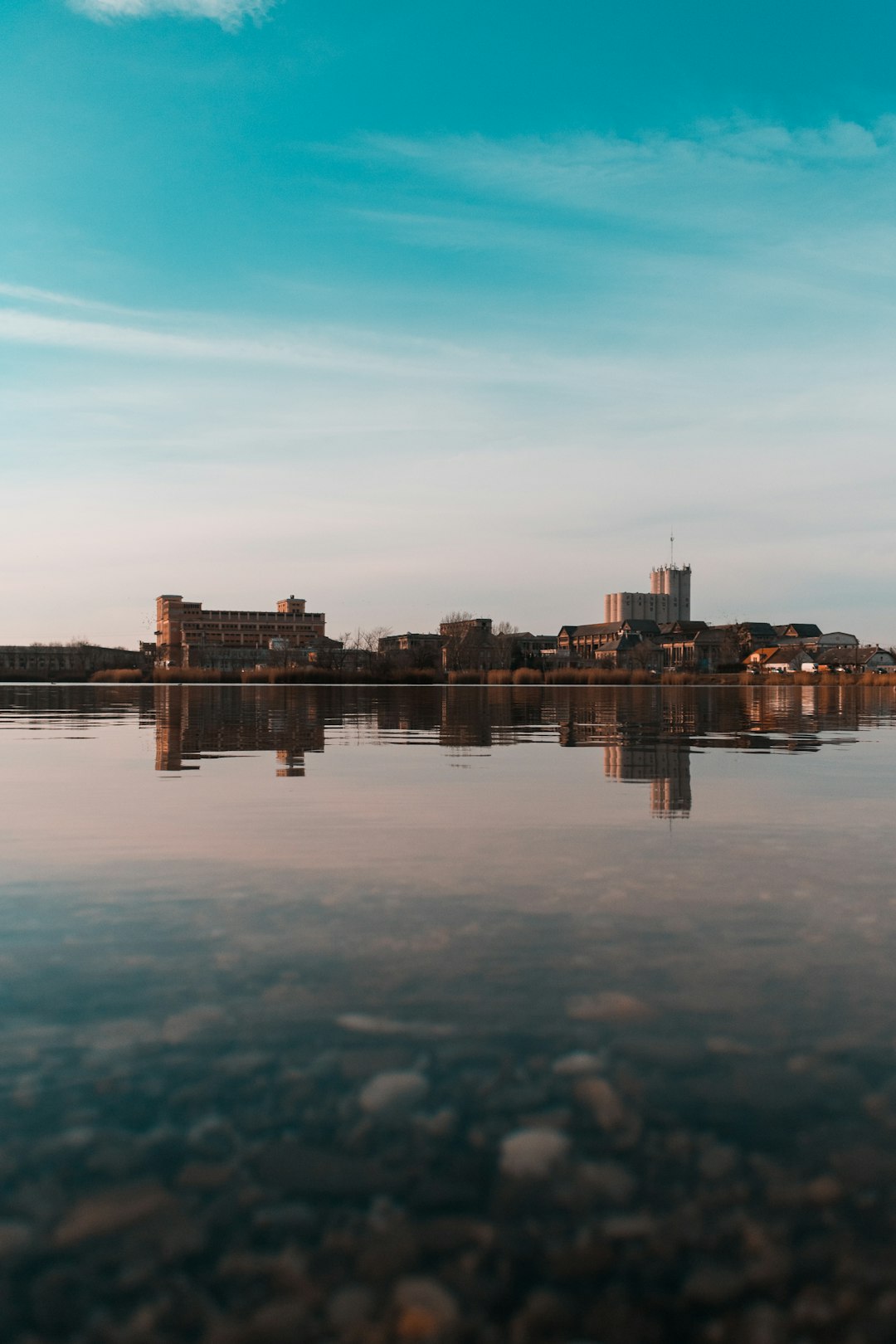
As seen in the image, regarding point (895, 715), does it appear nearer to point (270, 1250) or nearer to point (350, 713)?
point (350, 713)

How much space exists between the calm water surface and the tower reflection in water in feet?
15.4

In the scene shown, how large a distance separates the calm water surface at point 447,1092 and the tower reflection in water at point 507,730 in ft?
15.4

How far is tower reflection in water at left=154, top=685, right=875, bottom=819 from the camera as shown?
56.1 ft

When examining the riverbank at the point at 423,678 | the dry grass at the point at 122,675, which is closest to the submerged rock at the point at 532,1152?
the riverbank at the point at 423,678

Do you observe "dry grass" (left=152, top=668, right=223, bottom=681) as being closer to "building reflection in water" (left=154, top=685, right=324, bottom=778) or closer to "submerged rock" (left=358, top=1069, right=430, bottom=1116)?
"building reflection in water" (left=154, top=685, right=324, bottom=778)

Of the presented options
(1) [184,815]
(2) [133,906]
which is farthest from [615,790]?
(2) [133,906]

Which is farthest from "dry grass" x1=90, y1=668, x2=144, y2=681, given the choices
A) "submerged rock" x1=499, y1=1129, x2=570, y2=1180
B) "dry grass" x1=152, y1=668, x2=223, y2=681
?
"submerged rock" x1=499, y1=1129, x2=570, y2=1180

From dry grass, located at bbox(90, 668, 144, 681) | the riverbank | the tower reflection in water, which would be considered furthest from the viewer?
dry grass, located at bbox(90, 668, 144, 681)

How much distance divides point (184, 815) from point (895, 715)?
39.3 m

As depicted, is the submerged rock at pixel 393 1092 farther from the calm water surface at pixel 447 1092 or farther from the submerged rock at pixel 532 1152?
the submerged rock at pixel 532 1152

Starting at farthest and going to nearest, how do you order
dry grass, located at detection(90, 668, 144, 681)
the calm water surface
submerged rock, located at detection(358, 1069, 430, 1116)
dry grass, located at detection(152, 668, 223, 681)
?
dry grass, located at detection(90, 668, 144, 681) → dry grass, located at detection(152, 668, 223, 681) → submerged rock, located at detection(358, 1069, 430, 1116) → the calm water surface

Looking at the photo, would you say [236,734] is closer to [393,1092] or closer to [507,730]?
[507,730]

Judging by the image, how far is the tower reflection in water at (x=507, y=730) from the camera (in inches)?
→ 674

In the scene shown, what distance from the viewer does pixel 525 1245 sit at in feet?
A: 9.49
